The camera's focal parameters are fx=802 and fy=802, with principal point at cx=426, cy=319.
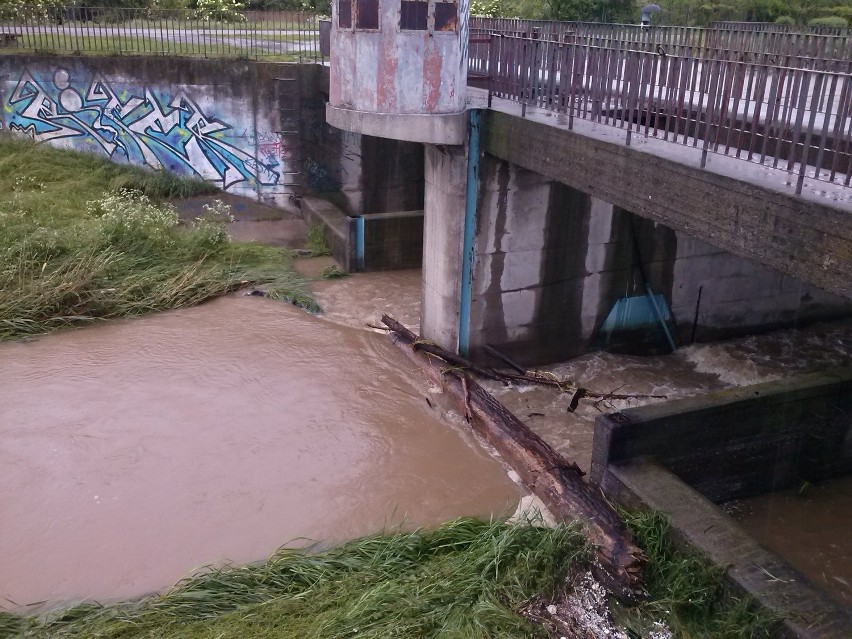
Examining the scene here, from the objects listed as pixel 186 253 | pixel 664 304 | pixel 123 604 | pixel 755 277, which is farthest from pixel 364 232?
pixel 123 604

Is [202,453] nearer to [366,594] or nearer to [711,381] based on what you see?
[366,594]

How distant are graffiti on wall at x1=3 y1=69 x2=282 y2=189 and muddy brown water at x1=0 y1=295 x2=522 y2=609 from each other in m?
7.58

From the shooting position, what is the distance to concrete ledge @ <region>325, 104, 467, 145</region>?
10.8m

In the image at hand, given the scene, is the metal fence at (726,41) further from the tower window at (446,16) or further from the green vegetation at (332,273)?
the green vegetation at (332,273)

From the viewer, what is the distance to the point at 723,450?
29.9ft

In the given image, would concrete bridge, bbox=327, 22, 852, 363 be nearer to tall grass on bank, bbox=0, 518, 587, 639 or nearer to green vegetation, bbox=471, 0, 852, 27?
tall grass on bank, bbox=0, 518, 587, 639

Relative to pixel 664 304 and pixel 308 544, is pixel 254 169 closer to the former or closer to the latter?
pixel 664 304

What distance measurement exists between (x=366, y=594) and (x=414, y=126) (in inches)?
251

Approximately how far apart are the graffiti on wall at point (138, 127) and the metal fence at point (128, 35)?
117cm

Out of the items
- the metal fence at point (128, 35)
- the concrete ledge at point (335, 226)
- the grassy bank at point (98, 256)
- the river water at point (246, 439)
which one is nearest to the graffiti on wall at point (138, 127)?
the metal fence at point (128, 35)

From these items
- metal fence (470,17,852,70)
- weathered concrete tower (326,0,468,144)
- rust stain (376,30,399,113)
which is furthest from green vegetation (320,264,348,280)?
rust stain (376,30,399,113)

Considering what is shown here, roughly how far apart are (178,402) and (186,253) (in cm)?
522

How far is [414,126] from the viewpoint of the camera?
10.8m

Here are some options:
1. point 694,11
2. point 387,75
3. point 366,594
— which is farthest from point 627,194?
point 694,11
